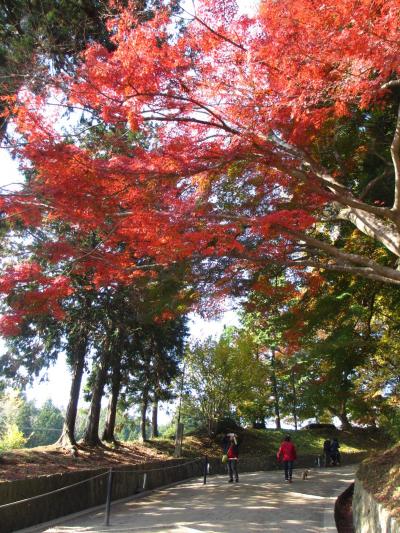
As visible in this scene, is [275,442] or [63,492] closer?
[63,492]

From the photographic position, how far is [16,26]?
35.1 ft

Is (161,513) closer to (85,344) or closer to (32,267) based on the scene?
(32,267)

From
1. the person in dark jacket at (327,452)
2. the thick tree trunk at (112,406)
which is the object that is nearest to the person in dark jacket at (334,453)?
the person in dark jacket at (327,452)

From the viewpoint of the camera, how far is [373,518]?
5.91m

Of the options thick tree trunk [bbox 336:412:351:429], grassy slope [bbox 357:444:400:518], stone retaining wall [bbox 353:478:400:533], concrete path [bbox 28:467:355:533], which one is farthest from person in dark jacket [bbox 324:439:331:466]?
stone retaining wall [bbox 353:478:400:533]

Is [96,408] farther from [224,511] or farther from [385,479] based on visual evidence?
[385,479]

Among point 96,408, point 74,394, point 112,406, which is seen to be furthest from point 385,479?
point 112,406

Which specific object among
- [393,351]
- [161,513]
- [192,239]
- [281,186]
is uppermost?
[281,186]

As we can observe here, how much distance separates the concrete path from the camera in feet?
23.7

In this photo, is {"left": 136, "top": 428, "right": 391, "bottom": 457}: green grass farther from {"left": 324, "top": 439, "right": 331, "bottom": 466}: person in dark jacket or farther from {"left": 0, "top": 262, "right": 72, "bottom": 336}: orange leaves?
{"left": 0, "top": 262, "right": 72, "bottom": 336}: orange leaves

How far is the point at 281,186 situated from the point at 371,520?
687cm

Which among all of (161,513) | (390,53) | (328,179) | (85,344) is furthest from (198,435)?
(390,53)

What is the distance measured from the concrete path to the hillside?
2.42m

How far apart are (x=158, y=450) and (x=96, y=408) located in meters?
4.37
